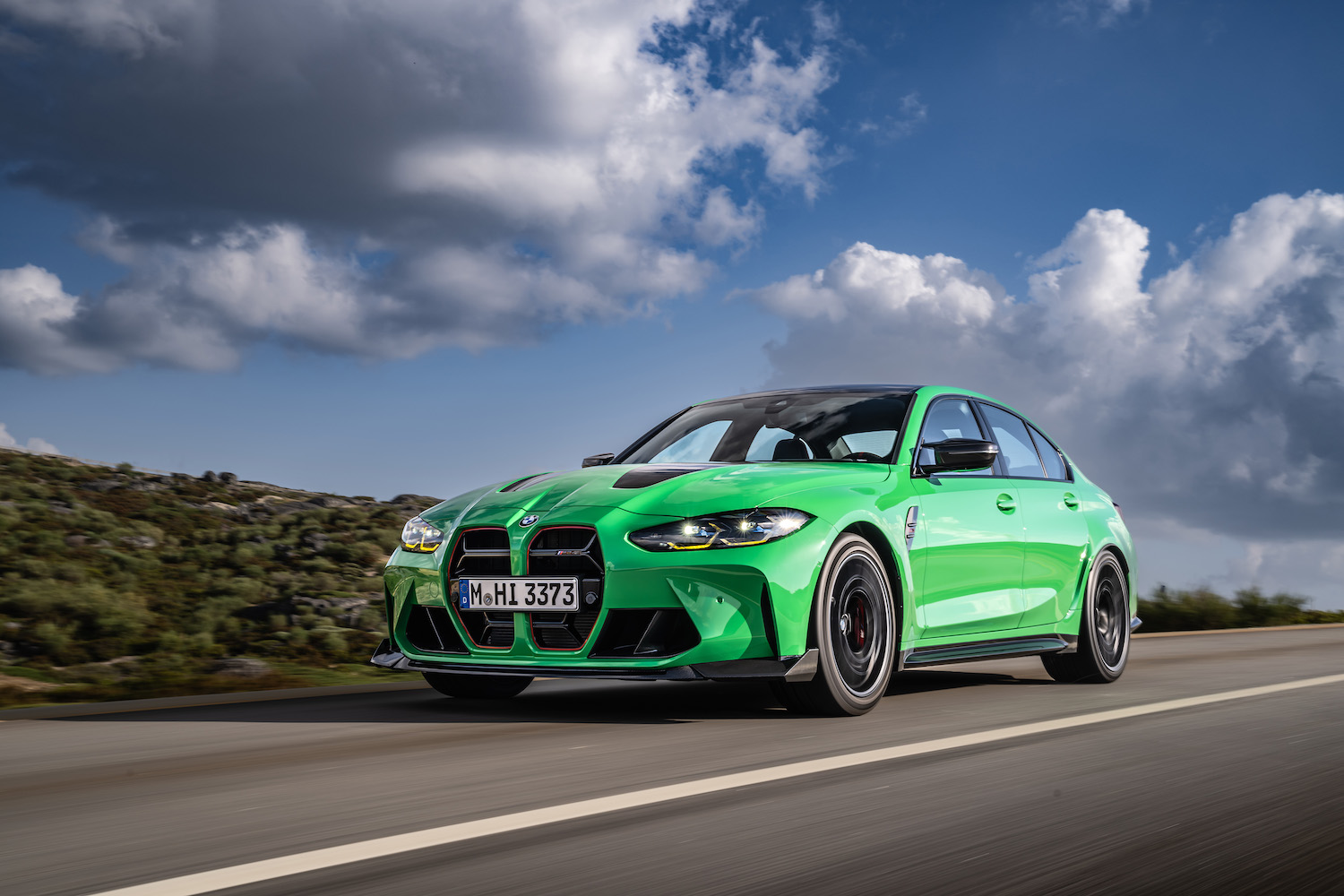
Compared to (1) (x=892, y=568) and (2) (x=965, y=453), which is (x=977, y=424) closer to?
(2) (x=965, y=453)

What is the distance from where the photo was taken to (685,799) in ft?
13.3

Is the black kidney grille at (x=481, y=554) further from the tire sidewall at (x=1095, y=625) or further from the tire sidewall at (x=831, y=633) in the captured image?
the tire sidewall at (x=1095, y=625)

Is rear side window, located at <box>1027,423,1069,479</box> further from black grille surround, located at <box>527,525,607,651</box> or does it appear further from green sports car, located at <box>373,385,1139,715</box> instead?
black grille surround, located at <box>527,525,607,651</box>

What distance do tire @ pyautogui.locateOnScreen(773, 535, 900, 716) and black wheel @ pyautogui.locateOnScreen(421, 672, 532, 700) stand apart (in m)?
1.70

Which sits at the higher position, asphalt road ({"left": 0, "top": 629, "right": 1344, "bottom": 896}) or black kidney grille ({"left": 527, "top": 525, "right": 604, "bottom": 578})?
black kidney grille ({"left": 527, "top": 525, "right": 604, "bottom": 578})

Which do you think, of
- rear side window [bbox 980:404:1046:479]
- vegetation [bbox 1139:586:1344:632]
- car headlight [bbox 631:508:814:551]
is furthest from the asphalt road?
vegetation [bbox 1139:586:1344:632]

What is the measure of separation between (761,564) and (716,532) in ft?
0.77

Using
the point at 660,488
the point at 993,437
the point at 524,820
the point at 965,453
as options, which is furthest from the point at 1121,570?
the point at 524,820

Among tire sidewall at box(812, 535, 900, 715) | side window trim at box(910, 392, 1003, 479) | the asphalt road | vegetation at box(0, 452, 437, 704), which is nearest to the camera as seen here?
the asphalt road

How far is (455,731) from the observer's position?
5.69m

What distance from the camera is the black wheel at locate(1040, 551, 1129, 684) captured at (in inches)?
325

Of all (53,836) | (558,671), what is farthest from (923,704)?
(53,836)

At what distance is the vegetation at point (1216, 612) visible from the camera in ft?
66.6

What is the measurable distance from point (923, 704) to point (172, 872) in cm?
441
